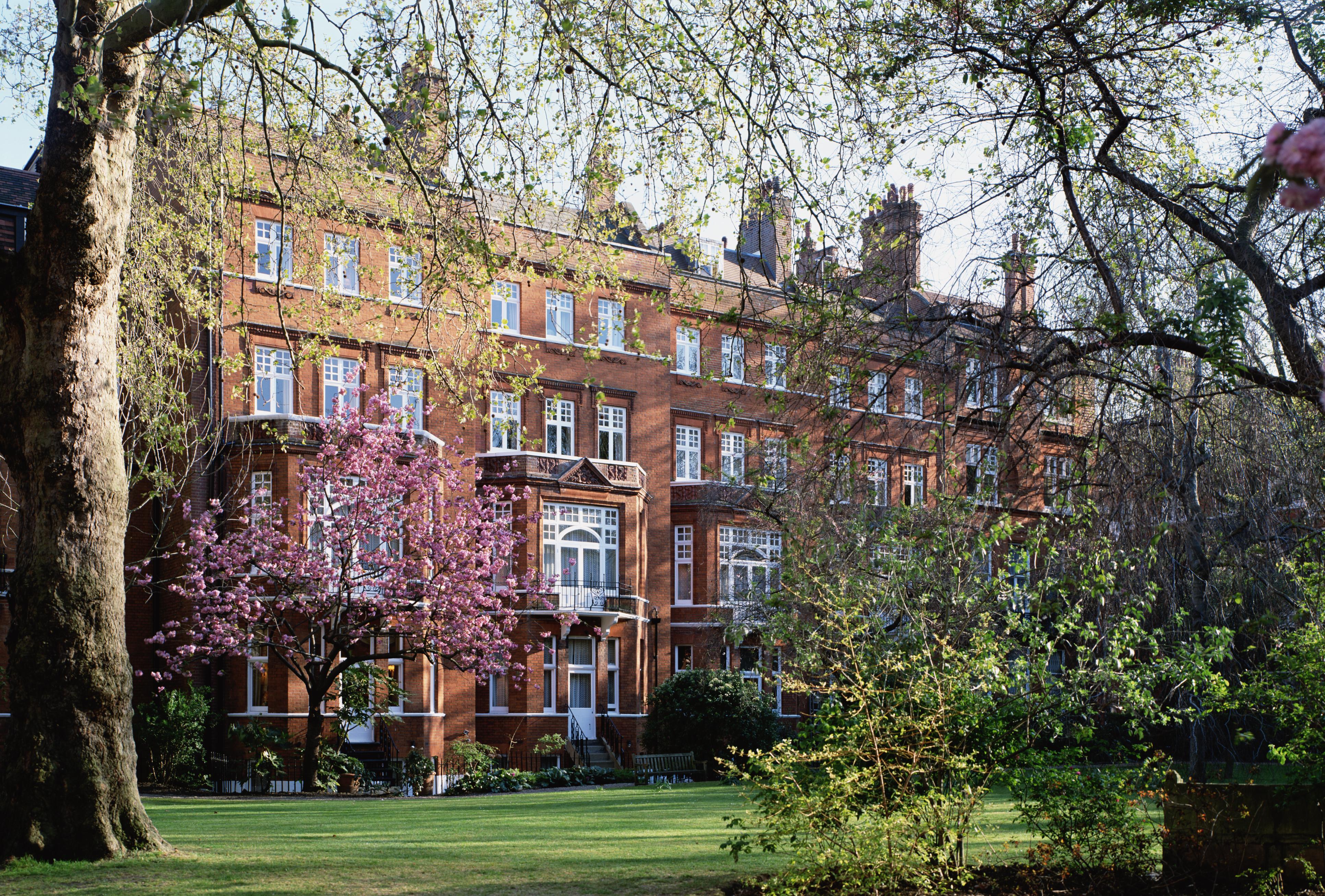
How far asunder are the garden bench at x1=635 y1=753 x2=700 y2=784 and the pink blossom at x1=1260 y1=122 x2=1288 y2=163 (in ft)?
87.5

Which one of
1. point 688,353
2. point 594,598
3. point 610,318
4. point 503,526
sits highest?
point 610,318

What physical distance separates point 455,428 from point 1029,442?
77.7 ft

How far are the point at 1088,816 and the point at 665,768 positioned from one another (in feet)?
67.8

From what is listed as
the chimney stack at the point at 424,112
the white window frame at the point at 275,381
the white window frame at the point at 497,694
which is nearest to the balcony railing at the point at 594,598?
the white window frame at the point at 497,694

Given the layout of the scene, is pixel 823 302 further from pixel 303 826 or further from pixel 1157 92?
pixel 303 826

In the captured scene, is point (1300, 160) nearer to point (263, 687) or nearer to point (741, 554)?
point (263, 687)

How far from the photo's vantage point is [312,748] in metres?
24.8

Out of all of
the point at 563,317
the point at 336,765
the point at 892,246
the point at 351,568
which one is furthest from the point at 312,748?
the point at 892,246

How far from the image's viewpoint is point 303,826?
15094 mm

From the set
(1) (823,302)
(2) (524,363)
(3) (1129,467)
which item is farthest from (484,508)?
(1) (823,302)

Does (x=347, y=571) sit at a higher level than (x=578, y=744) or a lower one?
higher

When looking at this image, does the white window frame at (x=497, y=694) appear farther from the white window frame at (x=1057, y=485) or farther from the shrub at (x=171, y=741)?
the white window frame at (x=1057, y=485)

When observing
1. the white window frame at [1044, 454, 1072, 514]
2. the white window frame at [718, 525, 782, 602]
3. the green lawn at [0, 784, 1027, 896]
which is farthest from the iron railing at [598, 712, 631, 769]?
the white window frame at [1044, 454, 1072, 514]

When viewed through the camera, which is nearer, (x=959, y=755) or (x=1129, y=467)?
(x=959, y=755)
